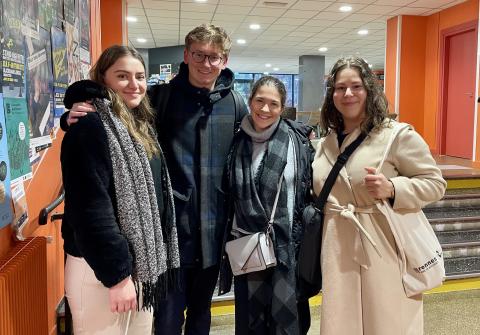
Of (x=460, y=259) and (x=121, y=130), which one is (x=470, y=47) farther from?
(x=121, y=130)

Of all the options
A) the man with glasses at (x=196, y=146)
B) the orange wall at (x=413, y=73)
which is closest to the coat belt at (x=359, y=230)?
the man with glasses at (x=196, y=146)

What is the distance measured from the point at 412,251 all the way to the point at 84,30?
2.93m

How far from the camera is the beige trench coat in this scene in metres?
1.53

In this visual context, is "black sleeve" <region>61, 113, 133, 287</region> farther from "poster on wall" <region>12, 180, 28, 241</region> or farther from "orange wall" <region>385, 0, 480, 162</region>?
"orange wall" <region>385, 0, 480, 162</region>

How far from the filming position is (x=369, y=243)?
1562 mm

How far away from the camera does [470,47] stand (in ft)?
24.3

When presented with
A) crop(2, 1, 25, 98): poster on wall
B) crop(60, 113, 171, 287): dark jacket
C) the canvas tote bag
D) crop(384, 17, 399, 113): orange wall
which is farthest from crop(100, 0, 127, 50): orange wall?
the canvas tote bag

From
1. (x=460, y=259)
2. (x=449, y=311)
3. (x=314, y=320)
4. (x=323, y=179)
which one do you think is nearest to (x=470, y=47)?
(x=460, y=259)

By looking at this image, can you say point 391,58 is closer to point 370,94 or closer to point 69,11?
point 69,11

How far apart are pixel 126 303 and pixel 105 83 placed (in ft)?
2.30

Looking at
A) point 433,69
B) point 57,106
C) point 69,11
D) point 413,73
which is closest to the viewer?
point 57,106

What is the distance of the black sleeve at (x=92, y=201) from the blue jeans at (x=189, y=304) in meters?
0.53

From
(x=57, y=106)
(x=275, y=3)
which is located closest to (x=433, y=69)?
(x=275, y=3)

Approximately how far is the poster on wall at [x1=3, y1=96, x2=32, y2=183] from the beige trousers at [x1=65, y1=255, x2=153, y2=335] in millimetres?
524
